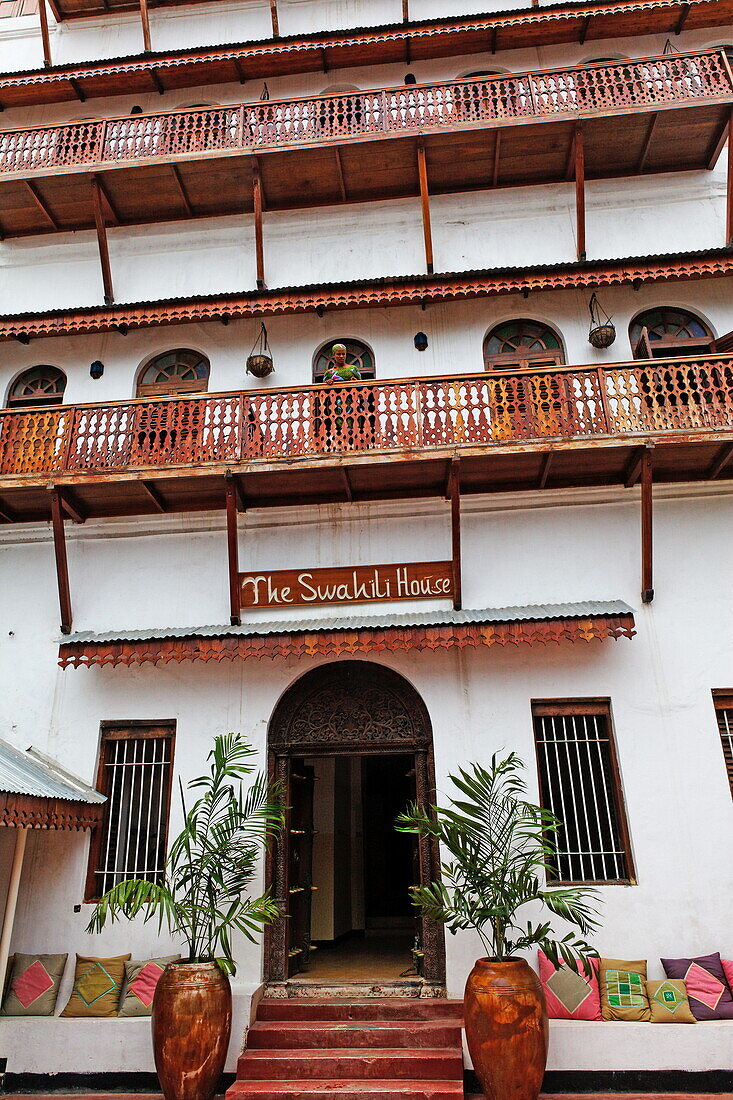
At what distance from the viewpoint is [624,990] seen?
7285 mm

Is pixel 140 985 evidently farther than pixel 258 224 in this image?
No

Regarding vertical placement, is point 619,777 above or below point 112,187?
below

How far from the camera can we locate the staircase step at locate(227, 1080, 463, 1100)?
6438 millimetres

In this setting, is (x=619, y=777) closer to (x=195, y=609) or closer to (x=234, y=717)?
(x=234, y=717)

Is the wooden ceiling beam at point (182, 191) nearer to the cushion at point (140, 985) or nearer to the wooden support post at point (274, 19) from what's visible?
the wooden support post at point (274, 19)

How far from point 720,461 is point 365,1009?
7359 mm

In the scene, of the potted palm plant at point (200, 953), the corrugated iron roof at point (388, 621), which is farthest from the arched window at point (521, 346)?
the potted palm plant at point (200, 953)

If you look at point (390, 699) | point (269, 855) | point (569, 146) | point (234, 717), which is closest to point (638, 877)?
point (390, 699)

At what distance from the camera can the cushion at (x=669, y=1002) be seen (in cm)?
709

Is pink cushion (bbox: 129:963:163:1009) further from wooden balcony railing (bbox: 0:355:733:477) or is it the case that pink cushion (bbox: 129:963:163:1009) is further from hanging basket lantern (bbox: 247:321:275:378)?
hanging basket lantern (bbox: 247:321:275:378)

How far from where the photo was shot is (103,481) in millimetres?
9039

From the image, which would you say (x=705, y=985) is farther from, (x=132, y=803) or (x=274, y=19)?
(x=274, y=19)

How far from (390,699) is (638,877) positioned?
Answer: 330cm

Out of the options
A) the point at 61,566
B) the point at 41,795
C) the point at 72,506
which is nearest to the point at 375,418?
the point at 72,506
